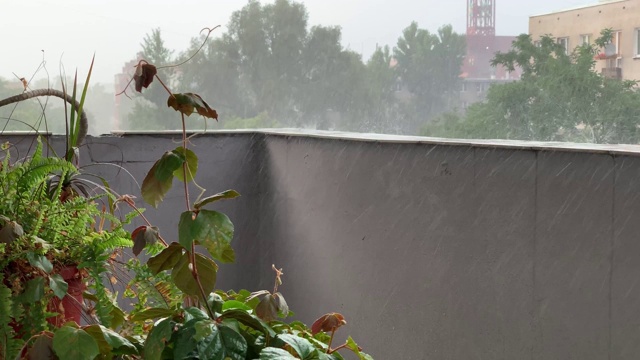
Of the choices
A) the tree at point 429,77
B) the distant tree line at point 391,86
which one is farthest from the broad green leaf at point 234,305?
the tree at point 429,77

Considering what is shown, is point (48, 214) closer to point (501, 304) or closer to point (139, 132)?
point (501, 304)

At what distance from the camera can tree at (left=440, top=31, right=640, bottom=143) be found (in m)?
7.43

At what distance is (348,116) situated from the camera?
986cm

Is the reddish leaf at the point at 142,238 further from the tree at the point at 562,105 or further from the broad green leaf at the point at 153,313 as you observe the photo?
the tree at the point at 562,105

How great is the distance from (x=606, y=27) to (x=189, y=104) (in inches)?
337

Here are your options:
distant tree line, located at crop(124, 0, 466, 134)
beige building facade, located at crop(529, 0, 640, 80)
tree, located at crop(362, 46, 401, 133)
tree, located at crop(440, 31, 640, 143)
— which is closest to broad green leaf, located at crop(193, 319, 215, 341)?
tree, located at crop(440, 31, 640, 143)

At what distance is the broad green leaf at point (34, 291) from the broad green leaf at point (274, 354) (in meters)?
0.24

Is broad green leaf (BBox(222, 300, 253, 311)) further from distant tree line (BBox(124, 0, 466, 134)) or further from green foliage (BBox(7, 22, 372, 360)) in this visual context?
distant tree line (BBox(124, 0, 466, 134))

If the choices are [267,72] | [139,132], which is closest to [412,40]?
[267,72]

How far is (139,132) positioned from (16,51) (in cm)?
663

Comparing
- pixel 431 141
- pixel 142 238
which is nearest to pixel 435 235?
pixel 431 141

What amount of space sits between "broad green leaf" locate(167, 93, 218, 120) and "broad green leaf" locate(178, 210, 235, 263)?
104mm

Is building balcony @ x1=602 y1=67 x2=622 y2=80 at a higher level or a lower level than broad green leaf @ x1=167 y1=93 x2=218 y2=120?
higher

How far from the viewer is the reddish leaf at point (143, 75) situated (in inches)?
31.3
